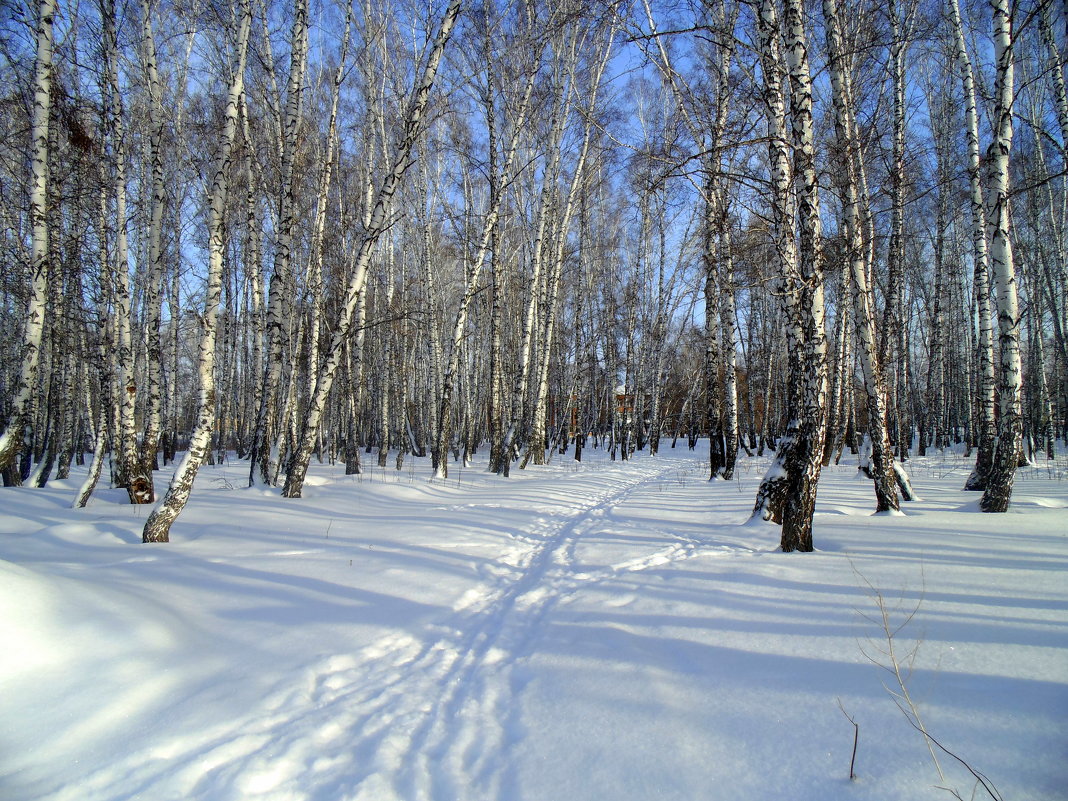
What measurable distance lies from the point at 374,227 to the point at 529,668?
6.60m

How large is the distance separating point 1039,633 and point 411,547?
4.75 m

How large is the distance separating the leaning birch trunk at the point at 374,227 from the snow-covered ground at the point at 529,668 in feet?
10.7

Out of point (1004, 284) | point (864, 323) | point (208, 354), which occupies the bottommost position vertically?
point (208, 354)

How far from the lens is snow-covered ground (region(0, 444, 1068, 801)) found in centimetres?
189

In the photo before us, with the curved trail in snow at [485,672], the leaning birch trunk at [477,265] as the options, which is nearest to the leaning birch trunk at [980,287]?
the curved trail in snow at [485,672]

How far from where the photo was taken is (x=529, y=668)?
9.22ft

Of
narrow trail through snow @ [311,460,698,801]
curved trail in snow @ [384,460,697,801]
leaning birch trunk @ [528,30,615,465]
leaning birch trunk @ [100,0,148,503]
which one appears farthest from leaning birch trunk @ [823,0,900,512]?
leaning birch trunk @ [100,0,148,503]

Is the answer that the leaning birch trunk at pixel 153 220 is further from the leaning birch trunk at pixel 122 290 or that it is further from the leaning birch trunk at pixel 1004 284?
the leaning birch trunk at pixel 1004 284

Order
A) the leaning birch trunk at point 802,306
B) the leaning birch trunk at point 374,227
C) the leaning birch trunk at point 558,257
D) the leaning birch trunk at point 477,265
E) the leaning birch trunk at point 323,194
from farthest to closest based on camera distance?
the leaning birch trunk at point 558,257 < the leaning birch trunk at point 477,265 < the leaning birch trunk at point 323,194 < the leaning birch trunk at point 374,227 < the leaning birch trunk at point 802,306

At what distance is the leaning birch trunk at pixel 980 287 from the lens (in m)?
7.06

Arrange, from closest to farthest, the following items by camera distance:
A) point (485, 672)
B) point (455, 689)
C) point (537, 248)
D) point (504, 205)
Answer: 1. point (455, 689)
2. point (485, 672)
3. point (537, 248)
4. point (504, 205)

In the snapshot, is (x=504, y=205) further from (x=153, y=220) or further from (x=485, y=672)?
(x=485, y=672)

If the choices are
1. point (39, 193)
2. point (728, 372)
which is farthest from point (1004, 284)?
point (39, 193)

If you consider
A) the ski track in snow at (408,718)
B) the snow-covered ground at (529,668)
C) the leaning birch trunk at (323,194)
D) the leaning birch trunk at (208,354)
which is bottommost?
the ski track in snow at (408,718)
